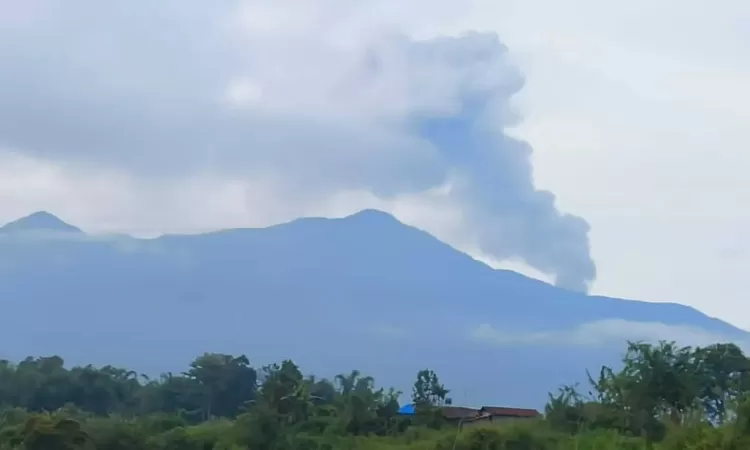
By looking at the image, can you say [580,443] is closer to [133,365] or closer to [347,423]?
[347,423]

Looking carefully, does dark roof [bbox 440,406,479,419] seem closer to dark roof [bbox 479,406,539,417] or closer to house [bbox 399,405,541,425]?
house [bbox 399,405,541,425]

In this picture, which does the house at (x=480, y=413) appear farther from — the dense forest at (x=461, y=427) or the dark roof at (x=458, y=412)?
the dense forest at (x=461, y=427)

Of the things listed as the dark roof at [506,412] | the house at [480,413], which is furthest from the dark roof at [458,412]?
the dark roof at [506,412]

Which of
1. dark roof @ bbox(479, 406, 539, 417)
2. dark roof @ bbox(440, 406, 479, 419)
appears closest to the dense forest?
dark roof @ bbox(440, 406, 479, 419)

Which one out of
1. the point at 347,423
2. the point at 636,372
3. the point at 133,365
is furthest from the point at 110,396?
the point at 133,365

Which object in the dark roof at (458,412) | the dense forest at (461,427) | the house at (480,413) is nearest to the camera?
the dense forest at (461,427)

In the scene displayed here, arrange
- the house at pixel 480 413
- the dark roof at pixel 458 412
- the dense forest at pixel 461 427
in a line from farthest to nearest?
the dark roof at pixel 458 412 < the house at pixel 480 413 < the dense forest at pixel 461 427

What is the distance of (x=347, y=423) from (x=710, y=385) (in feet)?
38.3

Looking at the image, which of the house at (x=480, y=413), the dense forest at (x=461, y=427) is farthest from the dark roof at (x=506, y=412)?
the dense forest at (x=461, y=427)

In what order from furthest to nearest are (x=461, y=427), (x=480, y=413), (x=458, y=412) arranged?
(x=458, y=412)
(x=480, y=413)
(x=461, y=427)

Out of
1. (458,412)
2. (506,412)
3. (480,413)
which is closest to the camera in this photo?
(506,412)

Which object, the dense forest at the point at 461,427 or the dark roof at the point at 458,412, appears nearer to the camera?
the dense forest at the point at 461,427

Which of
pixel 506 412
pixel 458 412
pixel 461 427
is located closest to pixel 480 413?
pixel 506 412

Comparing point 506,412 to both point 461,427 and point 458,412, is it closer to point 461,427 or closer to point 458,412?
point 458,412
